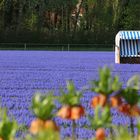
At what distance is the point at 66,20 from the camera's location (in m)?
50.6

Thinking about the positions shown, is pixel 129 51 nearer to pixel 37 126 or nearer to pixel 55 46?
pixel 37 126

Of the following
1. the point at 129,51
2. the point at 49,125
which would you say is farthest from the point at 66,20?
the point at 49,125

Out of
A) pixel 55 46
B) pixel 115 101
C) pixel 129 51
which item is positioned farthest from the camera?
pixel 55 46

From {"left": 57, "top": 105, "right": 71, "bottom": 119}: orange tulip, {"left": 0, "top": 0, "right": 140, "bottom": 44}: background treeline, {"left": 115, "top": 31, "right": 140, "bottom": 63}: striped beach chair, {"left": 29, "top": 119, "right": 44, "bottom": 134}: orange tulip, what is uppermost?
{"left": 0, "top": 0, "right": 140, "bottom": 44}: background treeline

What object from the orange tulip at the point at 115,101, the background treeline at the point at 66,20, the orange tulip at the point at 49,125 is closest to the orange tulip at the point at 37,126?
the orange tulip at the point at 49,125

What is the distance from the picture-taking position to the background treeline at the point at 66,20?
45125mm

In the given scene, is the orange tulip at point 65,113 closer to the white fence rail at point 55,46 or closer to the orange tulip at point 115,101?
the orange tulip at point 115,101

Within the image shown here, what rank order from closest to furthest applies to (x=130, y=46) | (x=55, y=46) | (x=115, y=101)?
(x=115, y=101) < (x=130, y=46) < (x=55, y=46)

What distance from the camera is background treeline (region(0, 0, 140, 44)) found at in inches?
1777

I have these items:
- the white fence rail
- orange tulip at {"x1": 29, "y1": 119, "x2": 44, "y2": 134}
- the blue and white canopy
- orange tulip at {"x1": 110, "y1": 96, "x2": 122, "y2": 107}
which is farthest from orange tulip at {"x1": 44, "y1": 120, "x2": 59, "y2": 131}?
the white fence rail

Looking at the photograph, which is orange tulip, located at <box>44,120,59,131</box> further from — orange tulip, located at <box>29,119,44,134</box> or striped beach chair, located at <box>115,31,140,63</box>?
striped beach chair, located at <box>115,31,140,63</box>

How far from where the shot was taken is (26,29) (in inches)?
1794

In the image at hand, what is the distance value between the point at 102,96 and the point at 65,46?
43604 mm

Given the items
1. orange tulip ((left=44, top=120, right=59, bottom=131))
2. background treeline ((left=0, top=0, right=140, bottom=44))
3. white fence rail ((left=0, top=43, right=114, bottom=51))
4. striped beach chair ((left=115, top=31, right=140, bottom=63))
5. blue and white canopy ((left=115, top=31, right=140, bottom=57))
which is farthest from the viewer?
background treeline ((left=0, top=0, right=140, bottom=44))
